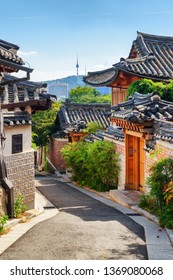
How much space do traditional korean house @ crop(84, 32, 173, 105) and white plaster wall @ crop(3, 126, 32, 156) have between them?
868 cm

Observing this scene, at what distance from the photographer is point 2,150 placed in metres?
13.0

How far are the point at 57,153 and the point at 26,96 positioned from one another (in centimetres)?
2160

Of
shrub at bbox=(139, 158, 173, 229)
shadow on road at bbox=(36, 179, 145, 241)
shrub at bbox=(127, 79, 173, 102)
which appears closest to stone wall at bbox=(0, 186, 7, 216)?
shadow on road at bbox=(36, 179, 145, 241)

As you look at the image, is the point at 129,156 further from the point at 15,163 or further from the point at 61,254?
the point at 61,254

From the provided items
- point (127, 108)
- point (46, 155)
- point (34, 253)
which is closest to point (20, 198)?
point (34, 253)

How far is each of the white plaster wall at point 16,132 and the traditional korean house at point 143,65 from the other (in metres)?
8.68

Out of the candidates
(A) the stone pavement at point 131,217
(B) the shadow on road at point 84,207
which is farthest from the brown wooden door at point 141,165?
(B) the shadow on road at point 84,207

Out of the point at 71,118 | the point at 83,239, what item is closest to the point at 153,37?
the point at 71,118

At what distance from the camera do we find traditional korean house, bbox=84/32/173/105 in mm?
21562

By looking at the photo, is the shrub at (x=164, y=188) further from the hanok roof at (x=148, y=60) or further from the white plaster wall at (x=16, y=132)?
the hanok roof at (x=148, y=60)

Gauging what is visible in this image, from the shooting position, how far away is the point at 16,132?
14.1 metres

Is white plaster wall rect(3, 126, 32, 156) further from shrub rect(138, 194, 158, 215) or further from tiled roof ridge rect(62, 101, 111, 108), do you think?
tiled roof ridge rect(62, 101, 111, 108)

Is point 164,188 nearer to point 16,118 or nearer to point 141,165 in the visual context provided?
point 16,118

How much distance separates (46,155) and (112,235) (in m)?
33.0
